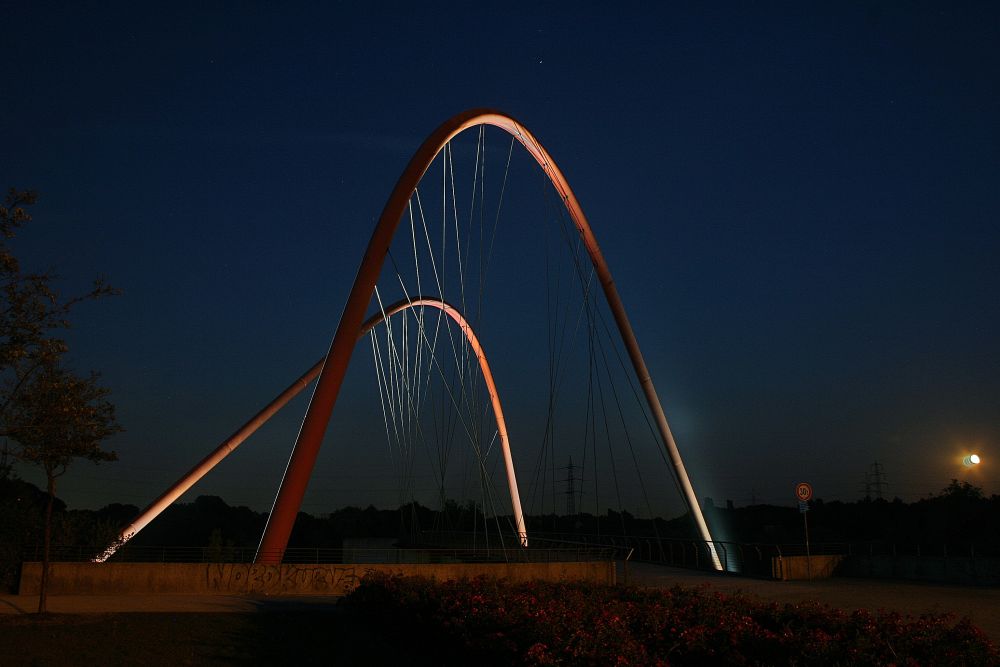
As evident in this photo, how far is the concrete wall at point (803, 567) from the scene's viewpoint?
23.4m

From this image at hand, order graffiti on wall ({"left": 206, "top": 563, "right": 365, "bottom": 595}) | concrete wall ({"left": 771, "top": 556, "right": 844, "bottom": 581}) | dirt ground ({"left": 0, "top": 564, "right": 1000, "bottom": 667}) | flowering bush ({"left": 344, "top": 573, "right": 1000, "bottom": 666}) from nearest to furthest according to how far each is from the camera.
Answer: flowering bush ({"left": 344, "top": 573, "right": 1000, "bottom": 666}) < dirt ground ({"left": 0, "top": 564, "right": 1000, "bottom": 667}) < graffiti on wall ({"left": 206, "top": 563, "right": 365, "bottom": 595}) < concrete wall ({"left": 771, "top": 556, "right": 844, "bottom": 581})

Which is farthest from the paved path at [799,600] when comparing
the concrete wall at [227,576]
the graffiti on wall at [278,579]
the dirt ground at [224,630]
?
the graffiti on wall at [278,579]

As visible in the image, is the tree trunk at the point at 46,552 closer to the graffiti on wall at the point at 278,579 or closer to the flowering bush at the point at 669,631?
the graffiti on wall at the point at 278,579

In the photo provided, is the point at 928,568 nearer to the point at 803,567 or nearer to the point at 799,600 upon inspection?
the point at 803,567

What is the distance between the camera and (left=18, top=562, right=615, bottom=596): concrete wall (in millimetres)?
18016

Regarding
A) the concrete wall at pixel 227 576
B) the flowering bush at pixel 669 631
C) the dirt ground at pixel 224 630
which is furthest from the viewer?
the concrete wall at pixel 227 576

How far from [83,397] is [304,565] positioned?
6.60 metres

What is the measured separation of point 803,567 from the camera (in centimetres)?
2391

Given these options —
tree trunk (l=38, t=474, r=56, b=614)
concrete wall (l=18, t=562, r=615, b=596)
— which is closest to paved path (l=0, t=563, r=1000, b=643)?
concrete wall (l=18, t=562, r=615, b=596)

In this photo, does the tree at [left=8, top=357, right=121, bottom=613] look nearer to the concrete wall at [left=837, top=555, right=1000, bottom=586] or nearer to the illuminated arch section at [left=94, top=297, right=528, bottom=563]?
the illuminated arch section at [left=94, top=297, right=528, bottom=563]

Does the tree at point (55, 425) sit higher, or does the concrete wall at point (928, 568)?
the tree at point (55, 425)

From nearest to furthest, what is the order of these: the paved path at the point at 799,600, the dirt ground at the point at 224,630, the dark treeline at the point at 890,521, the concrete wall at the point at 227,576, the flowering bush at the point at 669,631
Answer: the flowering bush at the point at 669,631 < the dirt ground at the point at 224,630 < the paved path at the point at 799,600 < the concrete wall at the point at 227,576 < the dark treeline at the point at 890,521

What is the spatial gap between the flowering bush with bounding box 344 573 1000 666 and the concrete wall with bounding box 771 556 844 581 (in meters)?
12.3

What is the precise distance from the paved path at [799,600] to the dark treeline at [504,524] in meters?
2.86
